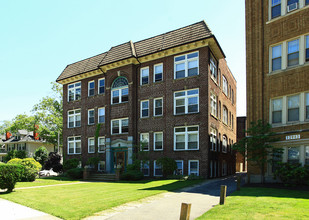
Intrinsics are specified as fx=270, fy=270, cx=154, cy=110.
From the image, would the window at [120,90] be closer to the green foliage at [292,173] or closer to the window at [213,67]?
the window at [213,67]

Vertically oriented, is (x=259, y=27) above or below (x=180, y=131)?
above

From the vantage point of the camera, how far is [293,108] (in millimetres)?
16766

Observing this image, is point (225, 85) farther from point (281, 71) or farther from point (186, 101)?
point (281, 71)

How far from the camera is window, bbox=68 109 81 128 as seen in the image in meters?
33.4

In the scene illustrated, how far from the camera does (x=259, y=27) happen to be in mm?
18766

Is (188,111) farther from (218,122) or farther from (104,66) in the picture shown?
(104,66)

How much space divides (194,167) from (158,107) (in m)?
6.62

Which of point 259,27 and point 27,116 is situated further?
point 27,116

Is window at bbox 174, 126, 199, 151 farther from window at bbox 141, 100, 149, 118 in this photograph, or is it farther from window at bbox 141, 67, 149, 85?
window at bbox 141, 67, 149, 85

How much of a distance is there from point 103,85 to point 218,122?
13.5 meters

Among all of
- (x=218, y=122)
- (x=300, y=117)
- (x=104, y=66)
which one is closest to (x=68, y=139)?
(x=104, y=66)

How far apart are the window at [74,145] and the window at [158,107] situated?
12.0 meters

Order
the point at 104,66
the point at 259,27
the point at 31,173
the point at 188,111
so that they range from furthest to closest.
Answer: the point at 104,66
the point at 188,111
the point at 31,173
the point at 259,27

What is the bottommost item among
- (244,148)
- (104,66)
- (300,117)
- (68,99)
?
(244,148)
